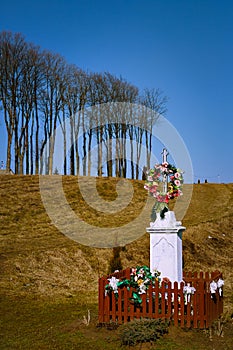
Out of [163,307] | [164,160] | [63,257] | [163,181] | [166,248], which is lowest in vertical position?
[163,307]

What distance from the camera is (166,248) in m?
10.5

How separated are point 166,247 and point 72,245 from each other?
11401 millimetres

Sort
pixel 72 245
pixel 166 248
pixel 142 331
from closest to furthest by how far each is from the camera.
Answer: pixel 142 331 < pixel 166 248 < pixel 72 245

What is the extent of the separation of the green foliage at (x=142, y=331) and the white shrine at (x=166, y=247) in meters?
1.53

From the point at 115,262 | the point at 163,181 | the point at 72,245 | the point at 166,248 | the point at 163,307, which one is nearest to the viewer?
the point at 163,307

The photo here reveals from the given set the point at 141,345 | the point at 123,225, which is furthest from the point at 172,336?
the point at 123,225

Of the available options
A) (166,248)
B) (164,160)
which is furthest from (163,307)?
(164,160)

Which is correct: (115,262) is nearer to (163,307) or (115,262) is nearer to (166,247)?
(166,247)

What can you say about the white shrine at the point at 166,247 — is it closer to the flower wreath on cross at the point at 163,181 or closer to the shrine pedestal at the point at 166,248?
the shrine pedestal at the point at 166,248

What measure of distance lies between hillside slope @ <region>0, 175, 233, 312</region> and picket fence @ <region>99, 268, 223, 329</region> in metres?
3.55

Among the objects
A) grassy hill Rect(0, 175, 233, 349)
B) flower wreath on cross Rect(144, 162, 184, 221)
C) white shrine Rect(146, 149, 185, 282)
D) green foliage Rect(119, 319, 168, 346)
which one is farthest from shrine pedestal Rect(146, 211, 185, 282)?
grassy hill Rect(0, 175, 233, 349)

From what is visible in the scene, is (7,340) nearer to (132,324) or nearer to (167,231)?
(132,324)

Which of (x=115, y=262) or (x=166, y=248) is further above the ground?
(x=166, y=248)

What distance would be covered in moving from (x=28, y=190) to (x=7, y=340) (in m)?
26.0
